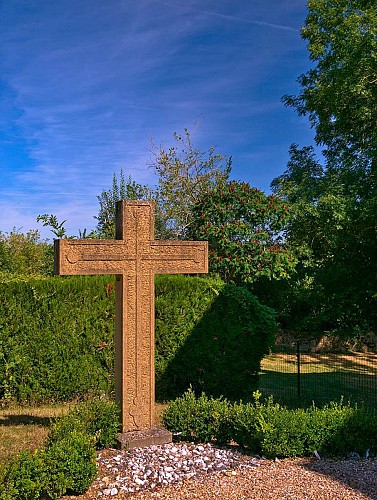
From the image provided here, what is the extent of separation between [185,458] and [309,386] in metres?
7.25

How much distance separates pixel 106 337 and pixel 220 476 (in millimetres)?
4657

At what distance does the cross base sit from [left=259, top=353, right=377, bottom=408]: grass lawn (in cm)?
334

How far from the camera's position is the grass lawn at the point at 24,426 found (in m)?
6.09

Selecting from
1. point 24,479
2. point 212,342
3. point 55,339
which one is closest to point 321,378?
point 212,342

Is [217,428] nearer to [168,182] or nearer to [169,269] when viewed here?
[169,269]

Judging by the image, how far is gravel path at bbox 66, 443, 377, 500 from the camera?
14.5 ft

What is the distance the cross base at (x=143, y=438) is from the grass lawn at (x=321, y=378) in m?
3.34

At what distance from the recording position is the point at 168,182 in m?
18.4

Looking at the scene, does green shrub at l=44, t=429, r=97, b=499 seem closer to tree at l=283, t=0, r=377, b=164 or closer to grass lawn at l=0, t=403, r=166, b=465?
grass lawn at l=0, t=403, r=166, b=465

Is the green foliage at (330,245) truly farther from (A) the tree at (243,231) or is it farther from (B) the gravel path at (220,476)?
(B) the gravel path at (220,476)

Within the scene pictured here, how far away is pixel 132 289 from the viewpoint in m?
6.00

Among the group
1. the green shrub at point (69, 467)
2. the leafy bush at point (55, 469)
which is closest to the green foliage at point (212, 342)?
the leafy bush at point (55, 469)

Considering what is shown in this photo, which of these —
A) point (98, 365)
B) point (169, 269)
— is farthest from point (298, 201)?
point (169, 269)

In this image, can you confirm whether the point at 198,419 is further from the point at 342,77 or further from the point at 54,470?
the point at 342,77
